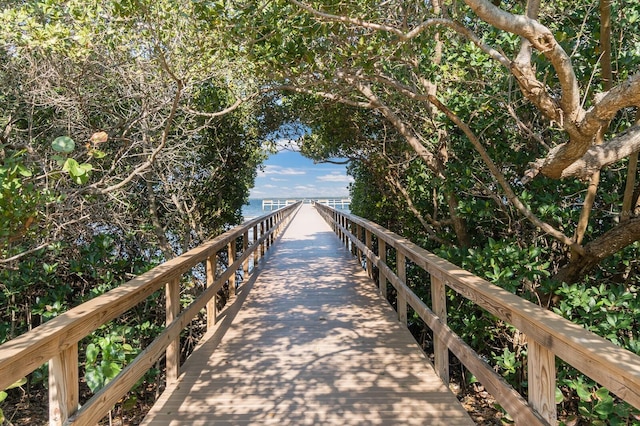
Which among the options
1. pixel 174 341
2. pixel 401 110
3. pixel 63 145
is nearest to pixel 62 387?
pixel 63 145

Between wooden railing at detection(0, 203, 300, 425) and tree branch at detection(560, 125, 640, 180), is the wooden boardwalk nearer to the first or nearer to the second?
wooden railing at detection(0, 203, 300, 425)

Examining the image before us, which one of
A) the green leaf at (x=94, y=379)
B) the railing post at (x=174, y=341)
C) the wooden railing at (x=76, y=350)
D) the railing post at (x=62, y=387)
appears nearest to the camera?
the wooden railing at (x=76, y=350)

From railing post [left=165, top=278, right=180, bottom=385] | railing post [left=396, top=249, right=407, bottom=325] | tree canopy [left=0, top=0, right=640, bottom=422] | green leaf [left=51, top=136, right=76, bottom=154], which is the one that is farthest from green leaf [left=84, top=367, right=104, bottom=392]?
railing post [left=396, top=249, right=407, bottom=325]

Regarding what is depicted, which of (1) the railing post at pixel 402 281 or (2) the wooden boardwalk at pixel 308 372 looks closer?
(2) the wooden boardwalk at pixel 308 372

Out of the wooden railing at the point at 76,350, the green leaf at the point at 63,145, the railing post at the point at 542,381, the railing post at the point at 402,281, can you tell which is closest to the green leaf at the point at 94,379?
the wooden railing at the point at 76,350

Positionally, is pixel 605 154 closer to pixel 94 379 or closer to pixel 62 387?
pixel 62 387

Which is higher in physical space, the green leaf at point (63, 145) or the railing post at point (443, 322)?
the green leaf at point (63, 145)

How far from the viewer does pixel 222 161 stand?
8.59 meters

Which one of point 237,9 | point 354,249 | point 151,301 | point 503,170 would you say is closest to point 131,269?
point 151,301

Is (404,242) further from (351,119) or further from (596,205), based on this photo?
(351,119)

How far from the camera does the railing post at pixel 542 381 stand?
1770 millimetres

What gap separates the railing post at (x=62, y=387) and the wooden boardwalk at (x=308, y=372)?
2.87 feet

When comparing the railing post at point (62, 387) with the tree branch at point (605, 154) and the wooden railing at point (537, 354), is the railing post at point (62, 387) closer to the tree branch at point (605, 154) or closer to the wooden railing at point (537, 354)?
the wooden railing at point (537, 354)

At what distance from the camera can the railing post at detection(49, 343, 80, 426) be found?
1.72 meters
